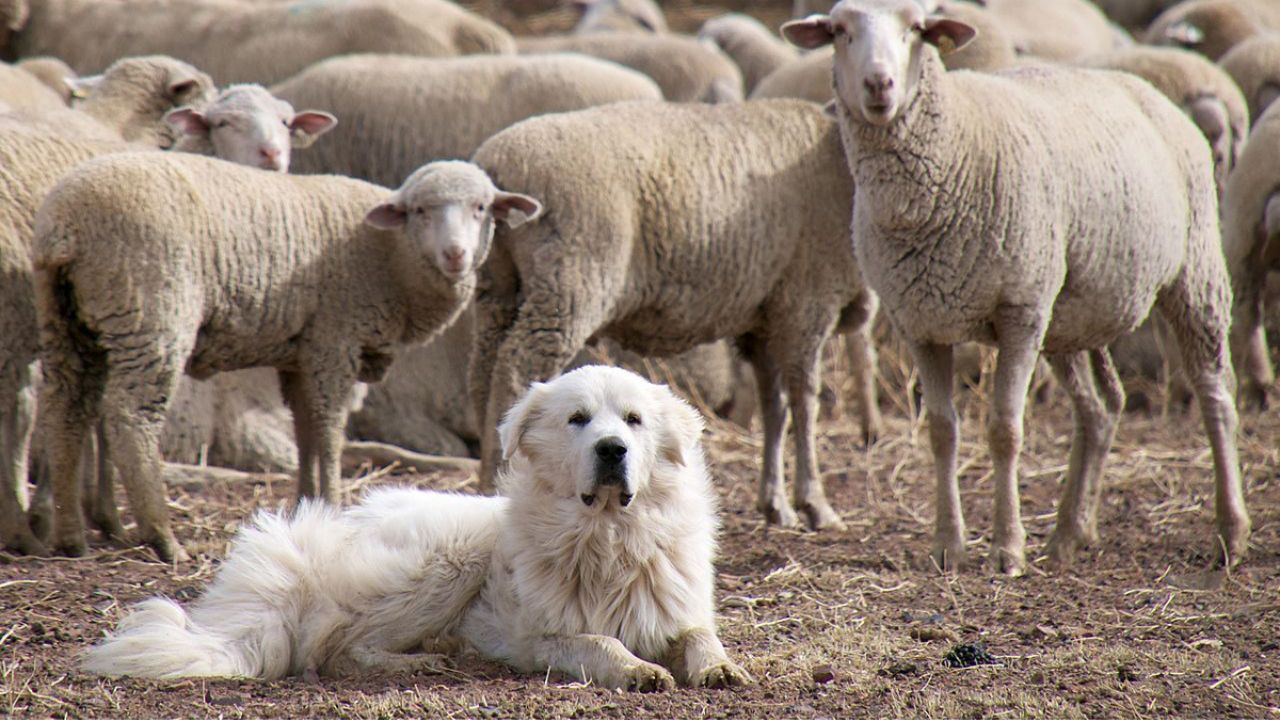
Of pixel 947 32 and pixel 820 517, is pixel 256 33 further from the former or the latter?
pixel 947 32

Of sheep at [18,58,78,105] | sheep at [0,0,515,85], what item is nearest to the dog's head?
sheep at [18,58,78,105]

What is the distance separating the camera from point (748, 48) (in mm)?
14375

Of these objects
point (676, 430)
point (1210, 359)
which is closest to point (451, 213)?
point (676, 430)

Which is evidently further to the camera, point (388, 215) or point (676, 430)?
point (388, 215)

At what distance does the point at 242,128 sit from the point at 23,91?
180 cm

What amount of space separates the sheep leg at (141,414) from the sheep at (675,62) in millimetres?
5809

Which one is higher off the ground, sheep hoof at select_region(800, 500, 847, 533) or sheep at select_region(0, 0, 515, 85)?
sheep at select_region(0, 0, 515, 85)

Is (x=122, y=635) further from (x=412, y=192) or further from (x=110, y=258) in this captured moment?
(x=412, y=192)

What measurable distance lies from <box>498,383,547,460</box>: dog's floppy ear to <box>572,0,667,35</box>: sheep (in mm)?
11525

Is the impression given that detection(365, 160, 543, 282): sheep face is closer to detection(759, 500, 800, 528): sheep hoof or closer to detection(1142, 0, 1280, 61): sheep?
detection(759, 500, 800, 528): sheep hoof

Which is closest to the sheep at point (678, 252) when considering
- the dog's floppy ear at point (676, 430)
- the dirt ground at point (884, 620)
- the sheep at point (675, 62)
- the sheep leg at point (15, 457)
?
the dirt ground at point (884, 620)

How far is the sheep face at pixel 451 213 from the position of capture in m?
7.09

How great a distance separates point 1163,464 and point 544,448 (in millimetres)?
5101

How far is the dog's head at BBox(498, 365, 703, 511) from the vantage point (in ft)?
15.9
